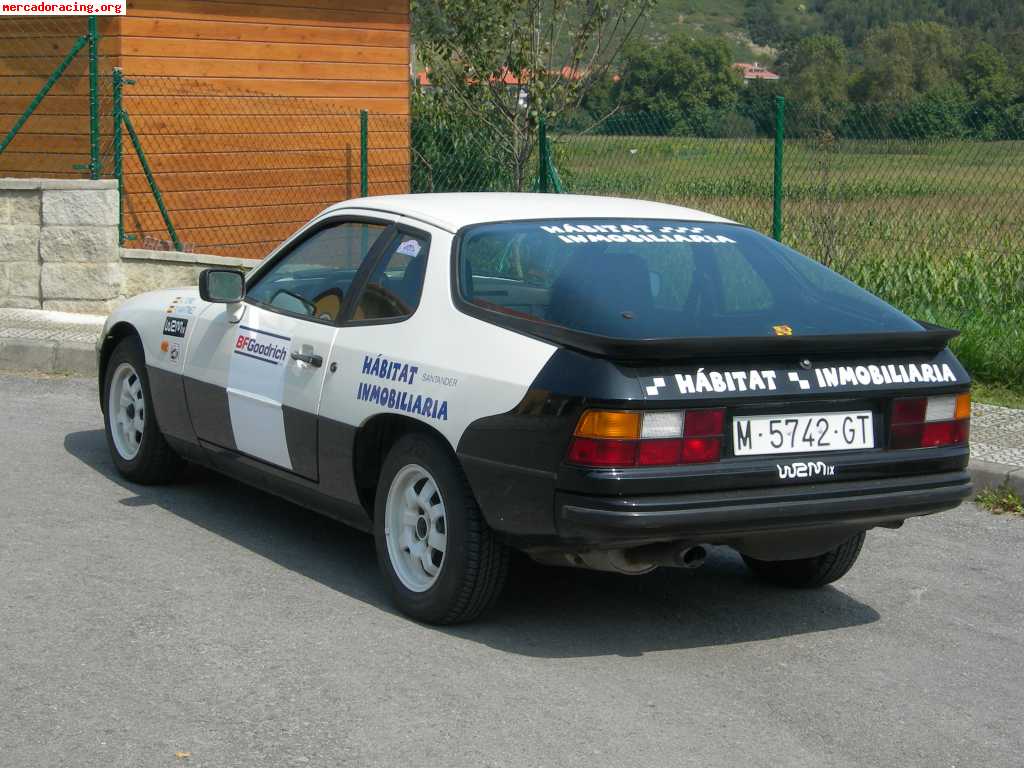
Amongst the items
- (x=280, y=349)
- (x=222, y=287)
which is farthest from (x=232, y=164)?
(x=280, y=349)

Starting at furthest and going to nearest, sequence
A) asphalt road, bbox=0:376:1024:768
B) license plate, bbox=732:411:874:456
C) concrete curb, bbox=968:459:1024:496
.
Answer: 1. concrete curb, bbox=968:459:1024:496
2. license plate, bbox=732:411:874:456
3. asphalt road, bbox=0:376:1024:768

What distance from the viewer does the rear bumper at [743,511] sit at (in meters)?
4.59

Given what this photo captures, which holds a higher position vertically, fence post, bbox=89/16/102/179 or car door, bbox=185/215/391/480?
fence post, bbox=89/16/102/179

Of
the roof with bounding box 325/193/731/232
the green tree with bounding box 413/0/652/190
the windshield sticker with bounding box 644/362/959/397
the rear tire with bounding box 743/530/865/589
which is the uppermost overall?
the green tree with bounding box 413/0/652/190

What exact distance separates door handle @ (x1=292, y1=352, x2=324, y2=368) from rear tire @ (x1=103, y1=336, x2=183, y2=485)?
4.71ft

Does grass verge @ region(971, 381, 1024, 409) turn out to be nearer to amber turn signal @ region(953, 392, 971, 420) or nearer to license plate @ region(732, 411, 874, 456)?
amber turn signal @ region(953, 392, 971, 420)

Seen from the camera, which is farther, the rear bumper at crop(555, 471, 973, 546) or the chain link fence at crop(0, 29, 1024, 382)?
the chain link fence at crop(0, 29, 1024, 382)

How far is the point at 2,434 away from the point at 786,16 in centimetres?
15521

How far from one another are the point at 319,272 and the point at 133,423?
5.50 feet

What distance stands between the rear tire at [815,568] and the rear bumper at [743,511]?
67cm

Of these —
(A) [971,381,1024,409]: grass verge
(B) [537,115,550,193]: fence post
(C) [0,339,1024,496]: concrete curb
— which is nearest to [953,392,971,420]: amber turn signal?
(A) [971,381,1024,409]: grass verge

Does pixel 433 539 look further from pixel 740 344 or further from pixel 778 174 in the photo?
pixel 778 174

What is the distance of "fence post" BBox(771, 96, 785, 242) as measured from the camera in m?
11.4

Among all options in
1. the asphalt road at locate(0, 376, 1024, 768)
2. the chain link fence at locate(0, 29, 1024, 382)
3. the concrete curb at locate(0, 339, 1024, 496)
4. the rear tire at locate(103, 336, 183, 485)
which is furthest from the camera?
the concrete curb at locate(0, 339, 1024, 496)
